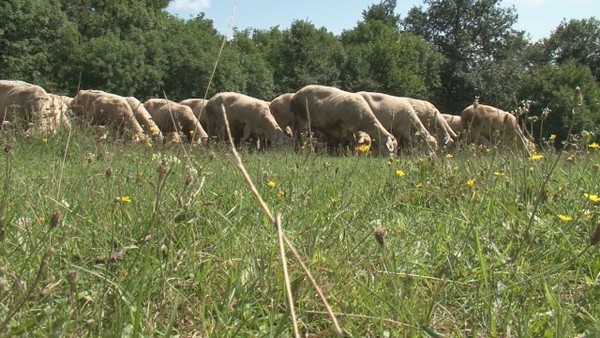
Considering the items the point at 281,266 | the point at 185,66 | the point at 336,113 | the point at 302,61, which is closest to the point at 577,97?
the point at 281,266

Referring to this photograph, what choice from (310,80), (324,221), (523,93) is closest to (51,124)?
(324,221)

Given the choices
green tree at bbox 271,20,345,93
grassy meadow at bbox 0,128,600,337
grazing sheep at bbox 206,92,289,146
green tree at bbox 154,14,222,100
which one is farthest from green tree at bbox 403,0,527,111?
grassy meadow at bbox 0,128,600,337

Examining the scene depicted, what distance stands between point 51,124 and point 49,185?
6436 mm

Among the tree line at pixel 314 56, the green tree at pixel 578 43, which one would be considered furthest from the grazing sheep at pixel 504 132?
the green tree at pixel 578 43

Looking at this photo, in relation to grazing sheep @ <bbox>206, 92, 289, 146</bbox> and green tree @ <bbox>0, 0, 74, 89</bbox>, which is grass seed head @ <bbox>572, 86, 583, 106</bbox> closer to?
grazing sheep @ <bbox>206, 92, 289, 146</bbox>

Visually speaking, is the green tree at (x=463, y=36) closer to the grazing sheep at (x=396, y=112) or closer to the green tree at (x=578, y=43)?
the green tree at (x=578, y=43)

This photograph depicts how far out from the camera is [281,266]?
2102mm

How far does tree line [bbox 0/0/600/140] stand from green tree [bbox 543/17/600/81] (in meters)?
0.09

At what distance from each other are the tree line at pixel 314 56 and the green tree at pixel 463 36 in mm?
95

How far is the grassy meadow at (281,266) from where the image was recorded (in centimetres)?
160

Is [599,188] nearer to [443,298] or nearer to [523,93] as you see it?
[443,298]

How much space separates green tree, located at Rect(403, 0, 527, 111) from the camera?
60.7m

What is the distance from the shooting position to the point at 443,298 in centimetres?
192

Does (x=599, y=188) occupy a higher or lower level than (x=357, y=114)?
higher
